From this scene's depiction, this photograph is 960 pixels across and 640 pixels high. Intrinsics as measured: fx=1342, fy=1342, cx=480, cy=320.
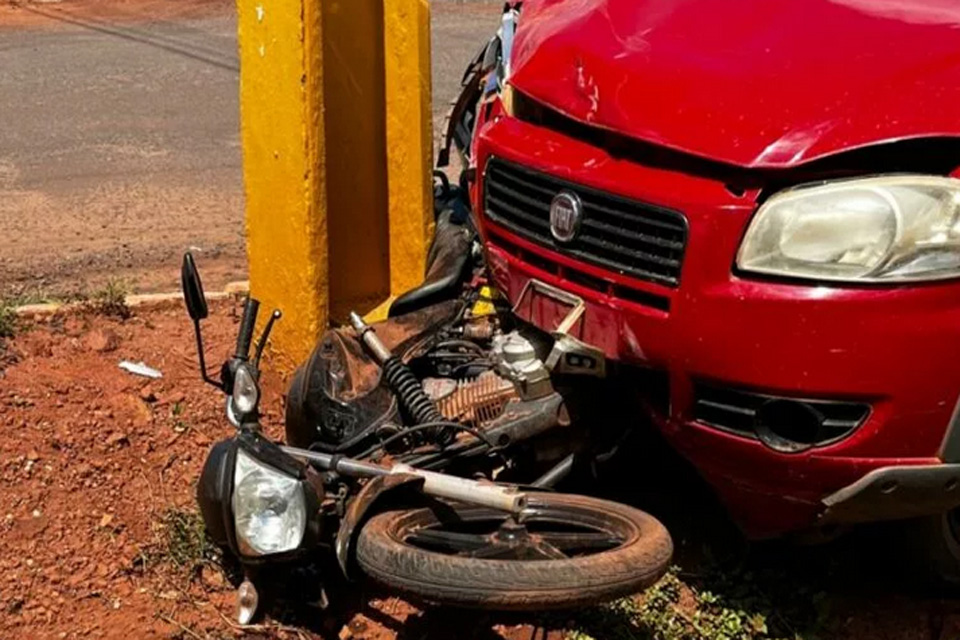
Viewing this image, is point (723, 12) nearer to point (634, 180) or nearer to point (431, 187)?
point (634, 180)

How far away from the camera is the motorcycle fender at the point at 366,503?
3.39 metres

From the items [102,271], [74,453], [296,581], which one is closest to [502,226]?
[296,581]

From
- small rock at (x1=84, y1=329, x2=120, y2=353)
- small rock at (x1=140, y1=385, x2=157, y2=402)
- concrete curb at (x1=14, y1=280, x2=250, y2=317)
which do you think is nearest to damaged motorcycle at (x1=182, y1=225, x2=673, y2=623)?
small rock at (x1=140, y1=385, x2=157, y2=402)

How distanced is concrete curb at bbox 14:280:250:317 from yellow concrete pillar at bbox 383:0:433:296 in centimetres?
78

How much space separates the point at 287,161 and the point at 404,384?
111cm

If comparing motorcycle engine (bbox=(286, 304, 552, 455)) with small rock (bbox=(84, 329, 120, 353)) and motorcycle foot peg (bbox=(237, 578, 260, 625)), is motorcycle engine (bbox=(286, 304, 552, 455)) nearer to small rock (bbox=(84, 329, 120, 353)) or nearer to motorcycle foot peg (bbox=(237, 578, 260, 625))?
motorcycle foot peg (bbox=(237, 578, 260, 625))

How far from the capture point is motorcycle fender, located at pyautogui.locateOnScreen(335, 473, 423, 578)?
11.1 feet

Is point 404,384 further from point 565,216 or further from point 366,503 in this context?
point 565,216

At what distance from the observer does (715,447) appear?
3350 mm

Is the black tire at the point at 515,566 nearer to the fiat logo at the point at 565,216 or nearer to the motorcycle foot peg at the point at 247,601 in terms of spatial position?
the motorcycle foot peg at the point at 247,601

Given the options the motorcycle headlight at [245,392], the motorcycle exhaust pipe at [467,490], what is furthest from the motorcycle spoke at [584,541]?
the motorcycle headlight at [245,392]

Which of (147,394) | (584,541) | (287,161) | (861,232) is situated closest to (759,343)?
(861,232)

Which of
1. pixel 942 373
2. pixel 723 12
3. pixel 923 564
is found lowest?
pixel 923 564

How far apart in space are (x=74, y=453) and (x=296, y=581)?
104 centimetres
